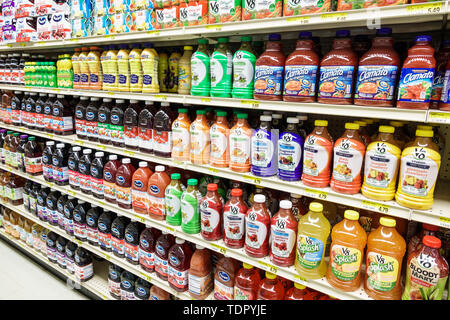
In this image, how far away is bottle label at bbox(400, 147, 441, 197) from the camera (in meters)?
1.19

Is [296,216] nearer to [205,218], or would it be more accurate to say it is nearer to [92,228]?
[205,218]

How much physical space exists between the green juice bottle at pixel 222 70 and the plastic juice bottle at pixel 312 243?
819 mm

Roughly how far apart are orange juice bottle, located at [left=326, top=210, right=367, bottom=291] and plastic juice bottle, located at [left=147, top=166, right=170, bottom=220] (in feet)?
3.87

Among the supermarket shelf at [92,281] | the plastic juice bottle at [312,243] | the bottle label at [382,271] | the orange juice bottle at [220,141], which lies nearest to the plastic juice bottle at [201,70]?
the orange juice bottle at [220,141]

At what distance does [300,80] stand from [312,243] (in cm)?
82

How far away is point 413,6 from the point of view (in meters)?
1.08

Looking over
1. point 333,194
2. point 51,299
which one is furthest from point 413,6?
point 51,299

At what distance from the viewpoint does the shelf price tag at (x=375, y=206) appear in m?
1.28

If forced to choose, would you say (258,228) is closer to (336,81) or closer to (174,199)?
(174,199)

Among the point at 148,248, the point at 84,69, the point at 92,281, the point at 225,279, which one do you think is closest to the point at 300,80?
the point at 225,279

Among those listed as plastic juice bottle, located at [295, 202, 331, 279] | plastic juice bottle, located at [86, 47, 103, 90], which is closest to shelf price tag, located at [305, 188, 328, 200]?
plastic juice bottle, located at [295, 202, 331, 279]

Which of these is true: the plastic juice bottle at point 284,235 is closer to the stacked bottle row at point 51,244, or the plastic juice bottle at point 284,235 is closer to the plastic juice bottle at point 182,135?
the plastic juice bottle at point 182,135

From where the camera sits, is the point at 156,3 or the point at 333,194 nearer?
the point at 333,194

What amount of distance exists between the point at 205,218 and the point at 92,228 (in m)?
1.33
